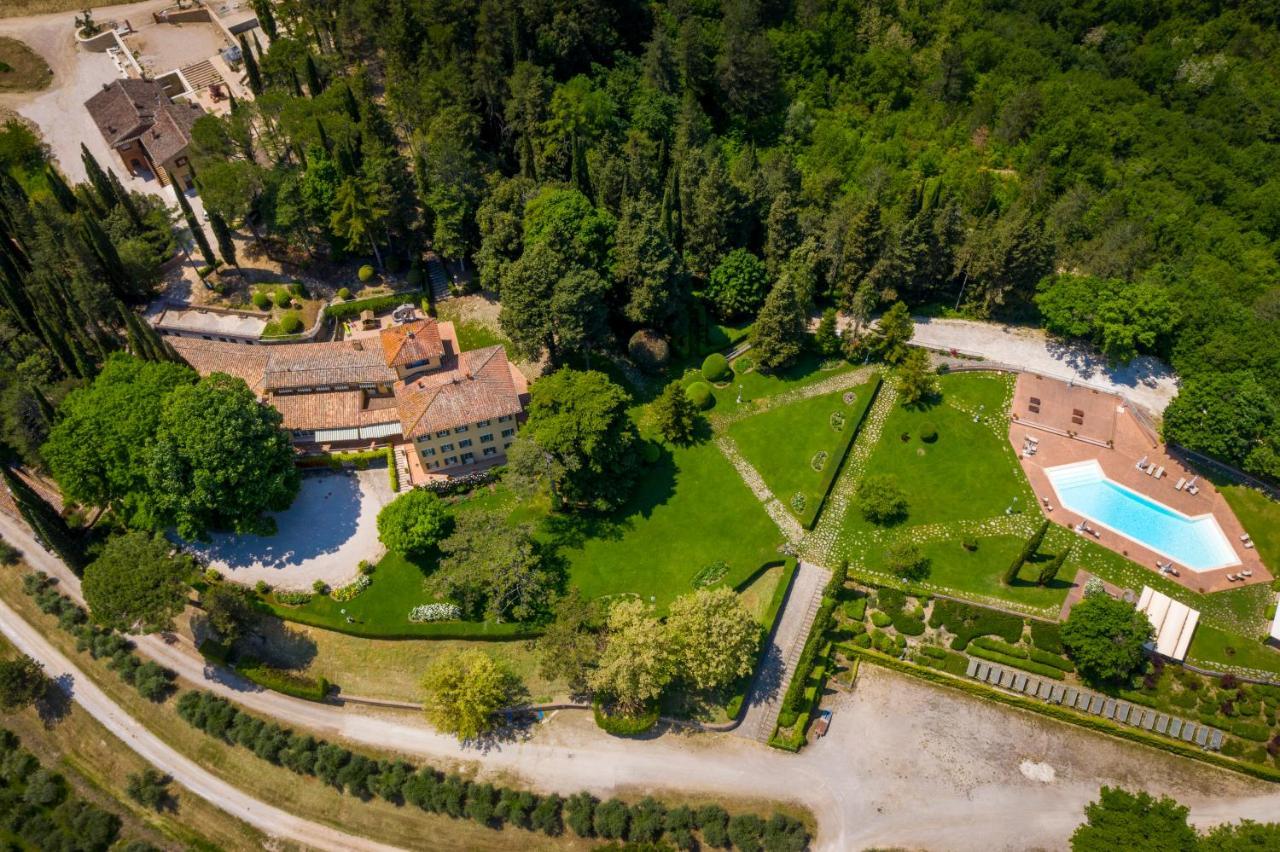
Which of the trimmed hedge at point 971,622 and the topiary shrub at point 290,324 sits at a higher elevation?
the topiary shrub at point 290,324

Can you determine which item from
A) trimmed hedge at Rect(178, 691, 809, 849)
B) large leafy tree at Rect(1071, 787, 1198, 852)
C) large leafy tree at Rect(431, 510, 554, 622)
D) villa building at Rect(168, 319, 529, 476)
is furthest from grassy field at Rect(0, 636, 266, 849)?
large leafy tree at Rect(1071, 787, 1198, 852)

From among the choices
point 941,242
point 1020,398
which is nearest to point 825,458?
point 1020,398

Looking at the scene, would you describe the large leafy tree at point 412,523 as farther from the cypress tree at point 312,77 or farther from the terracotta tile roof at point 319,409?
the cypress tree at point 312,77

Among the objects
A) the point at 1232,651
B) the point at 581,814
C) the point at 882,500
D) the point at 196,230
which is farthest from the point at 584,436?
the point at 1232,651

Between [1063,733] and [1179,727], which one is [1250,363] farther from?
[1063,733]

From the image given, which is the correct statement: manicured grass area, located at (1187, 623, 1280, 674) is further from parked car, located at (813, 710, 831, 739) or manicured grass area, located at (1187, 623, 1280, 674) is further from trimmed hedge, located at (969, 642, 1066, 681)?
parked car, located at (813, 710, 831, 739)

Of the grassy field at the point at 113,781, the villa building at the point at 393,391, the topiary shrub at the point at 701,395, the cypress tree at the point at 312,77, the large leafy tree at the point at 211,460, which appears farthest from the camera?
the cypress tree at the point at 312,77

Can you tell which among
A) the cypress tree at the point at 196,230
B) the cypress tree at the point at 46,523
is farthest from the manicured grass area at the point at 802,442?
the cypress tree at the point at 46,523
